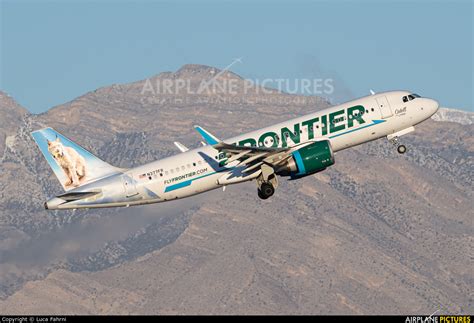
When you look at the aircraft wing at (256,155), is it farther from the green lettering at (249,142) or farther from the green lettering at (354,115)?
the green lettering at (354,115)

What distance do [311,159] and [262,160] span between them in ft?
15.1

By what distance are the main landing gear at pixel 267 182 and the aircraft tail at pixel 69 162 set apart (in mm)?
14228

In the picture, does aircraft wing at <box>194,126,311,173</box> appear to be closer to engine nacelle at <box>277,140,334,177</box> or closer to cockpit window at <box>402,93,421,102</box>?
engine nacelle at <box>277,140,334,177</box>

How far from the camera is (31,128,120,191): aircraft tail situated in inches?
4173

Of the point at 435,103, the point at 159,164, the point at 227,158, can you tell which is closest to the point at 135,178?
the point at 159,164

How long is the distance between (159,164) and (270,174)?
10.6 m

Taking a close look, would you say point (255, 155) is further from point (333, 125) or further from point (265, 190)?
point (333, 125)

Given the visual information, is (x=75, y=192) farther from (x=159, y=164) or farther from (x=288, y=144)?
(x=288, y=144)

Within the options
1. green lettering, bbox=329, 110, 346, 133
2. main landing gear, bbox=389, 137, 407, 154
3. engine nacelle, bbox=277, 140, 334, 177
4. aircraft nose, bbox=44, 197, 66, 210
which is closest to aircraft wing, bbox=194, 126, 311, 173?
engine nacelle, bbox=277, 140, 334, 177

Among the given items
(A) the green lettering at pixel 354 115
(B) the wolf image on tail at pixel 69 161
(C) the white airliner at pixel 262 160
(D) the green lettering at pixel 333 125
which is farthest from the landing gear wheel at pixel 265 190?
(B) the wolf image on tail at pixel 69 161

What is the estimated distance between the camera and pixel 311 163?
98812 mm

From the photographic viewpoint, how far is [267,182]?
10188 cm

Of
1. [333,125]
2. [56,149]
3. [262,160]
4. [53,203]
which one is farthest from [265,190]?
[56,149]

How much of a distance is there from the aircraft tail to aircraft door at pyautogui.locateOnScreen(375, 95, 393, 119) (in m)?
26.0
